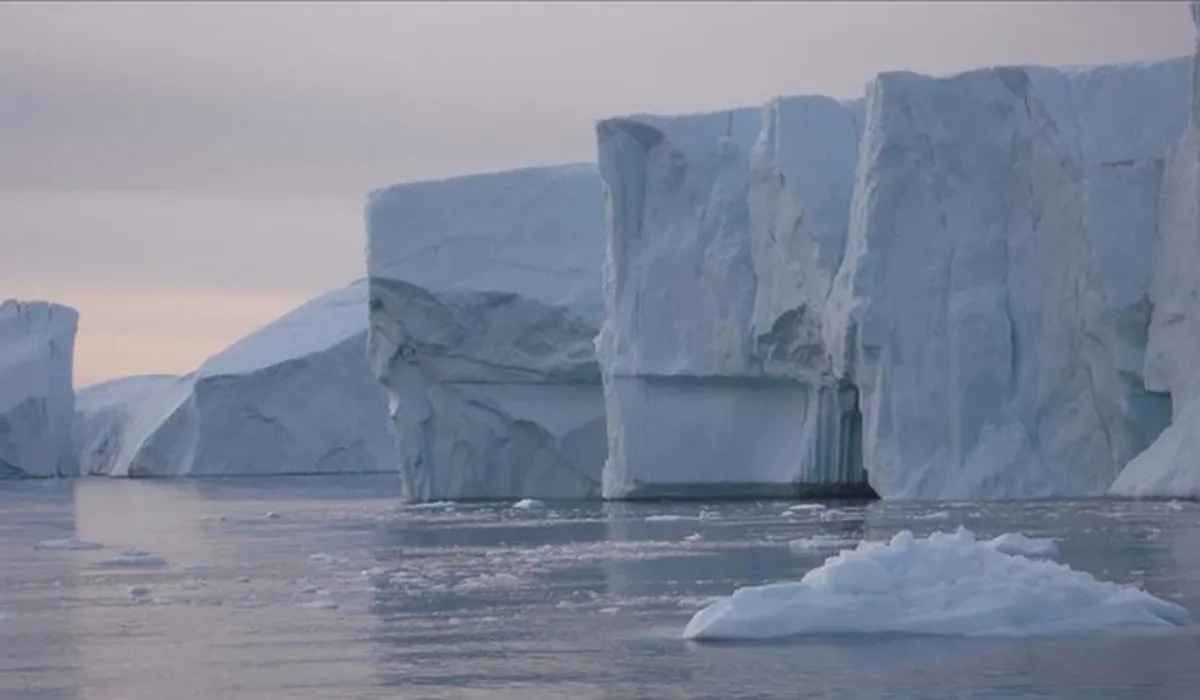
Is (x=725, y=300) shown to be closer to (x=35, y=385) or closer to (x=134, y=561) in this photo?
(x=134, y=561)

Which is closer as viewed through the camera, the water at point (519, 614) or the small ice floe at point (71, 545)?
the water at point (519, 614)

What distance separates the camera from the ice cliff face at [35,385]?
153ft

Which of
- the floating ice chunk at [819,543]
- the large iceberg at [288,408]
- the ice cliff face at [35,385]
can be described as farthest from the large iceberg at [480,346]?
the ice cliff face at [35,385]

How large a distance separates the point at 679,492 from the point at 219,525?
584 centimetres

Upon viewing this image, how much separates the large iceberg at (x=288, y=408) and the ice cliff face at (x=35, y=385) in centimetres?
295

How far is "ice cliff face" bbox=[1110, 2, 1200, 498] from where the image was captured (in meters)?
18.9

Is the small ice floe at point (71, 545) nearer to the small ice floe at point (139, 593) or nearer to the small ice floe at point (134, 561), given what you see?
the small ice floe at point (134, 561)

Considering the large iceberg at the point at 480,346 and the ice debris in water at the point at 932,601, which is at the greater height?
the large iceberg at the point at 480,346

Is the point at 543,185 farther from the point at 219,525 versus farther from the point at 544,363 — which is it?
the point at 219,525

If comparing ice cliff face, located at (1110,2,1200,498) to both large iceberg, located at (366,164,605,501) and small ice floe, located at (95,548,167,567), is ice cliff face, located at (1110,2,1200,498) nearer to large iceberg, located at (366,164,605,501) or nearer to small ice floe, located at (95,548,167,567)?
large iceberg, located at (366,164,605,501)

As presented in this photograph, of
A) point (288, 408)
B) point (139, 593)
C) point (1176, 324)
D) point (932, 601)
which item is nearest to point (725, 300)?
point (1176, 324)

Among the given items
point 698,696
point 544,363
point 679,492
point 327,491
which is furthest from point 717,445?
point 698,696

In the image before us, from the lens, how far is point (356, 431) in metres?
43.0

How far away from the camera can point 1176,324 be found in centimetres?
1994
